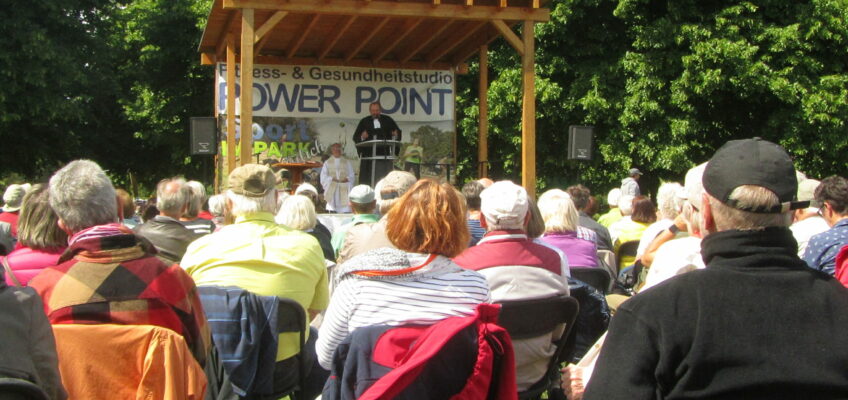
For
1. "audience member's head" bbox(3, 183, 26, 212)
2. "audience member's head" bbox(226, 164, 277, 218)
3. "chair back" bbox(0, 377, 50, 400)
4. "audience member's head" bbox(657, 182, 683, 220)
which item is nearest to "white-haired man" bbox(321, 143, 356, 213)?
"audience member's head" bbox(3, 183, 26, 212)

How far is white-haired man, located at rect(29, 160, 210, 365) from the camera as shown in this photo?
2711mm

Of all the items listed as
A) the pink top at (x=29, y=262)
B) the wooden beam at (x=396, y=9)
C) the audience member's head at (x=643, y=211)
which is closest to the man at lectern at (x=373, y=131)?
the wooden beam at (x=396, y=9)

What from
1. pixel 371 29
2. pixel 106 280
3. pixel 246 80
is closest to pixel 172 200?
pixel 106 280

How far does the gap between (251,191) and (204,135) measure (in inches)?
387

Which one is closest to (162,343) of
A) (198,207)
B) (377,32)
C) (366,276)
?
(366,276)

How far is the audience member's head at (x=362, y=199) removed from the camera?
19.4 ft

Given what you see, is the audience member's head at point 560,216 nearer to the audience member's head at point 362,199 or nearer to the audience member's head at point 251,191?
the audience member's head at point 362,199

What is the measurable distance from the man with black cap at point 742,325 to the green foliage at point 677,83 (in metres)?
15.8

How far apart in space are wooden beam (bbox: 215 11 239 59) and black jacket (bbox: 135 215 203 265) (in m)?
6.69

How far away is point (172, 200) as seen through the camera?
548 cm

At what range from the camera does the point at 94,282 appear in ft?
8.93

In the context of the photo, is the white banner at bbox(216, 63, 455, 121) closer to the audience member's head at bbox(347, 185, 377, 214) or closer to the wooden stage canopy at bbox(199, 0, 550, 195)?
the wooden stage canopy at bbox(199, 0, 550, 195)

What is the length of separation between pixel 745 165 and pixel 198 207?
16.0 feet

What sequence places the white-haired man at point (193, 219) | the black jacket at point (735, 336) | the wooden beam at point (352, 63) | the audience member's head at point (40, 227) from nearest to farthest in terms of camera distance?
the black jacket at point (735, 336)
the audience member's head at point (40, 227)
the white-haired man at point (193, 219)
the wooden beam at point (352, 63)
